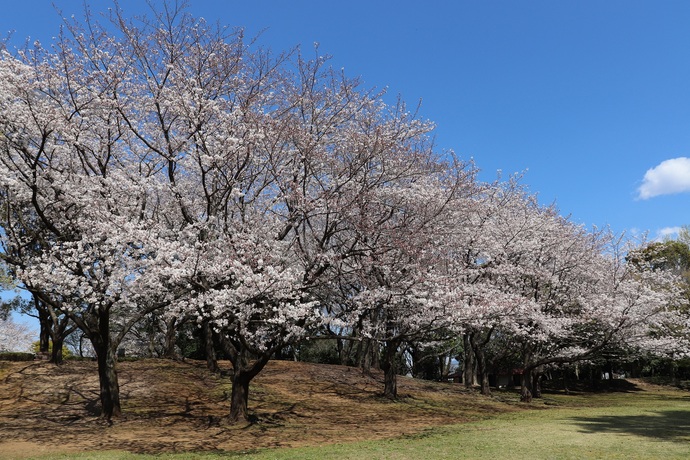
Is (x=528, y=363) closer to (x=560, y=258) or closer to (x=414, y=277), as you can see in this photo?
(x=560, y=258)

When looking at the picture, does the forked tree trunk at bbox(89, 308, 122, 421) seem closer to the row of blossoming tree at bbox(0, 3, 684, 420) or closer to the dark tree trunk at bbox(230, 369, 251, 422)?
the row of blossoming tree at bbox(0, 3, 684, 420)

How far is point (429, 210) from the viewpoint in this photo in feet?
71.8

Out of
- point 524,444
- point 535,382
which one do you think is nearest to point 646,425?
point 524,444

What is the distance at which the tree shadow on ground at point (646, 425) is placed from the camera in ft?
54.0

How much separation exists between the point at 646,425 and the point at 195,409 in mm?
16622

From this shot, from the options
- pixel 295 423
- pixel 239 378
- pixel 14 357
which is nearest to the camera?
pixel 239 378

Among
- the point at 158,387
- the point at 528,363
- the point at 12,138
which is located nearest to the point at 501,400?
the point at 528,363

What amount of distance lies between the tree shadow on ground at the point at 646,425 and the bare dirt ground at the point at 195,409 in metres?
4.95

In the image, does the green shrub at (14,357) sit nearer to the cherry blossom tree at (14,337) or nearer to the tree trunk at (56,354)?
the tree trunk at (56,354)

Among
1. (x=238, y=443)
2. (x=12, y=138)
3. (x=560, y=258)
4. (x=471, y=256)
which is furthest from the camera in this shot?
(x=560, y=258)

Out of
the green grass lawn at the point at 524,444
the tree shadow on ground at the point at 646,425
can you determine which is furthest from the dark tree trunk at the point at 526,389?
the green grass lawn at the point at 524,444

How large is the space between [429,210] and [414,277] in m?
3.37

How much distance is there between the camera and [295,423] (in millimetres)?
19312

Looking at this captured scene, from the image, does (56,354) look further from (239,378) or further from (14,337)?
(14,337)
